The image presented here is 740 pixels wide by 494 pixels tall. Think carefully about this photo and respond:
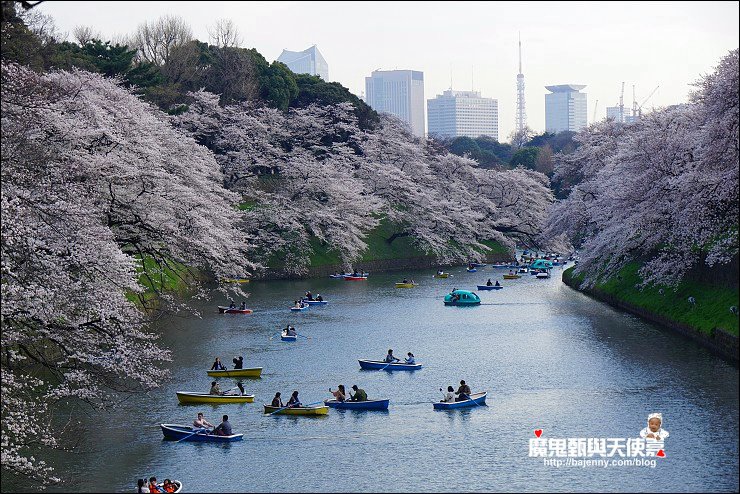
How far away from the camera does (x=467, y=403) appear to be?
34969 millimetres

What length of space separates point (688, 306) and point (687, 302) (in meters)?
0.61

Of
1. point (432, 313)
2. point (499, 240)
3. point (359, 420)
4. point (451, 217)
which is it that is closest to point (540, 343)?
point (432, 313)

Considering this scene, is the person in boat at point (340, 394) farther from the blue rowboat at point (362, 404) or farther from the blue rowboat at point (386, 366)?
the blue rowboat at point (386, 366)

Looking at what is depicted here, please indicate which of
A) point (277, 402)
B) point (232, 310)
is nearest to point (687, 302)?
point (277, 402)

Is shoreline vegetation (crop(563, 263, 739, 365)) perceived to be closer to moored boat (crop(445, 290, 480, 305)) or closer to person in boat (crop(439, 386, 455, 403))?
moored boat (crop(445, 290, 480, 305))

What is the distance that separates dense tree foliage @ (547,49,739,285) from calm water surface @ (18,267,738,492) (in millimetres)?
4336

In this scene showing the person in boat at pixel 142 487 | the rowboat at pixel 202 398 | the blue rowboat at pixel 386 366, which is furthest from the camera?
the blue rowboat at pixel 386 366

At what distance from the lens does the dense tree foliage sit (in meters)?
37.0

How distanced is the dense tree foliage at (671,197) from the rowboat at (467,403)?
11664 millimetres

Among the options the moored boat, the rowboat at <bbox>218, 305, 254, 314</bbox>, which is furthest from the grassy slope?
the rowboat at <bbox>218, 305, 254, 314</bbox>

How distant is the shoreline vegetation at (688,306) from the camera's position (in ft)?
133

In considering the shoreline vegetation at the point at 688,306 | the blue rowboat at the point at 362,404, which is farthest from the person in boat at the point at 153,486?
the shoreline vegetation at the point at 688,306

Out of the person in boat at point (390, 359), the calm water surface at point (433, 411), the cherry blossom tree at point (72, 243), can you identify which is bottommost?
the calm water surface at point (433, 411)

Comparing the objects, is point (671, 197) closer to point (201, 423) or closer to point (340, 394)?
point (340, 394)
